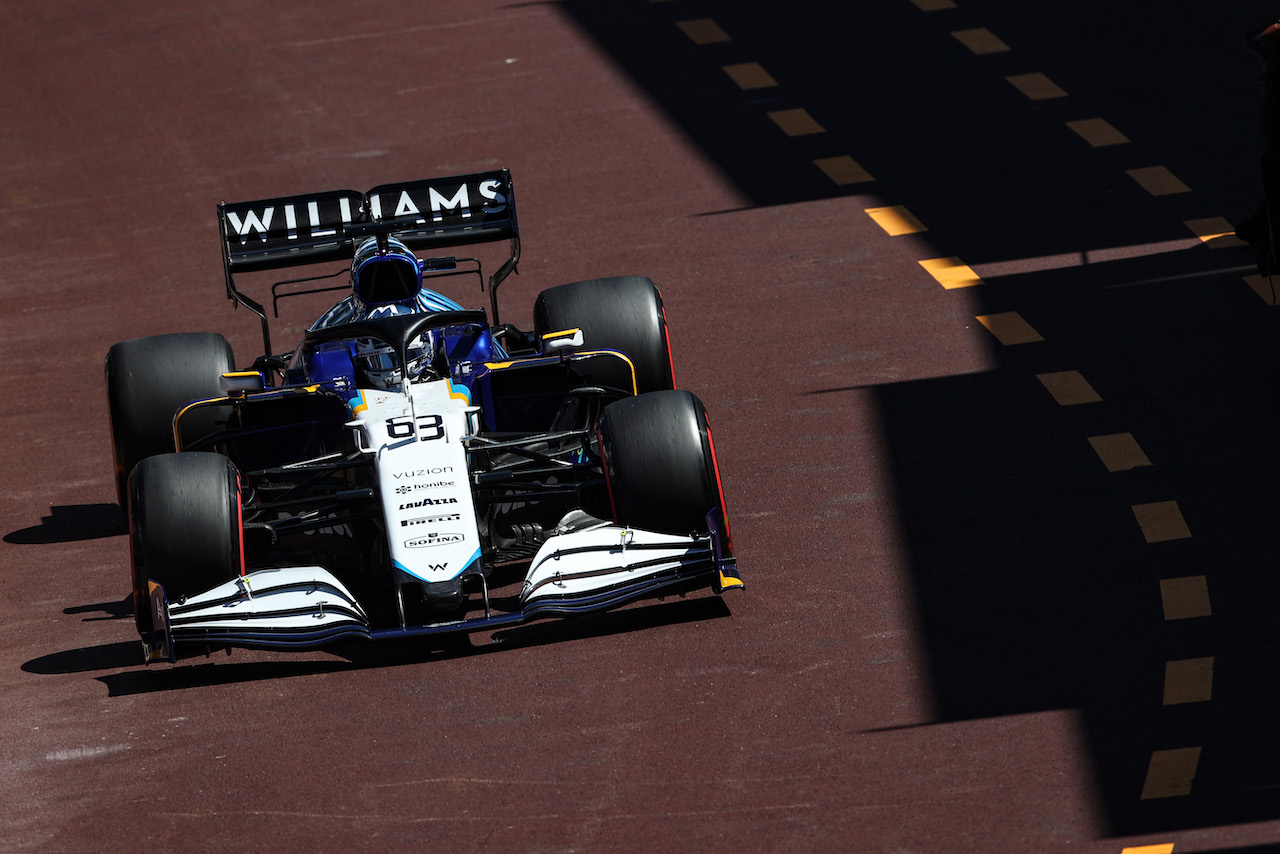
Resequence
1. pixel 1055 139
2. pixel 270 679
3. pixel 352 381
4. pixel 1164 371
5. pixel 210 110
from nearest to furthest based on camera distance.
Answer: pixel 270 679, pixel 352 381, pixel 1164 371, pixel 1055 139, pixel 210 110

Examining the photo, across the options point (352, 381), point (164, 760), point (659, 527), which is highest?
point (352, 381)

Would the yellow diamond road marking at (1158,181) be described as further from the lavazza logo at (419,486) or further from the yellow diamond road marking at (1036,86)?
the lavazza logo at (419,486)

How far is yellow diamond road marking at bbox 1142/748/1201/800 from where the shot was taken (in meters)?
8.24

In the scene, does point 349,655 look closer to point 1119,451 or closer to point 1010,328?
point 1119,451

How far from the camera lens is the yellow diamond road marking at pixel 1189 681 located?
9.02m

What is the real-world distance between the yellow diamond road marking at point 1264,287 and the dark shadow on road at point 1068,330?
0.08m

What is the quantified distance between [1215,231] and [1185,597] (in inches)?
249

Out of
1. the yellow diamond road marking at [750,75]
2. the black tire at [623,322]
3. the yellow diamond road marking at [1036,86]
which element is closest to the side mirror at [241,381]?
the black tire at [623,322]

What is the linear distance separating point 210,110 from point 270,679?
459 inches

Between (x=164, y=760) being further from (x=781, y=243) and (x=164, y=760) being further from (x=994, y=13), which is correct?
(x=994, y=13)

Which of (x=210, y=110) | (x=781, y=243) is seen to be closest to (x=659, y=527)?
(x=781, y=243)

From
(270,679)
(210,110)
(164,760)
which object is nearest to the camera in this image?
(164,760)

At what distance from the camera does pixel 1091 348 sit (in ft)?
44.6

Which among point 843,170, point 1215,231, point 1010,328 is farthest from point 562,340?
point 843,170
